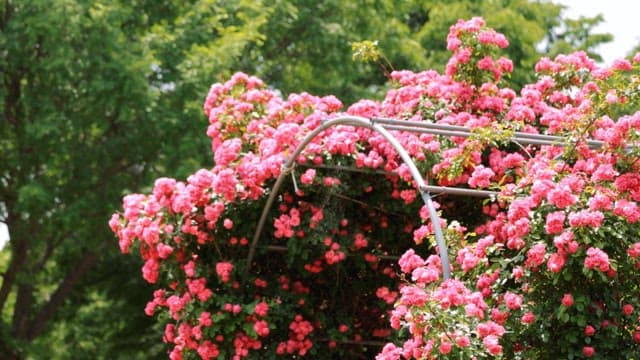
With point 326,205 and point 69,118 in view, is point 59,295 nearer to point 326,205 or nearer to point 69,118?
point 69,118

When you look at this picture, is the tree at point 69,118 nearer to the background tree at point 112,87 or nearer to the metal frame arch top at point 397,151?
the background tree at point 112,87

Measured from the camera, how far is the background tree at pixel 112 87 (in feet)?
36.2

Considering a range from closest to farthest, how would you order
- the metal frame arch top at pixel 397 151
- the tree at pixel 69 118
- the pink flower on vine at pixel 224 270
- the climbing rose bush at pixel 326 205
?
1. the metal frame arch top at pixel 397 151
2. the climbing rose bush at pixel 326 205
3. the pink flower on vine at pixel 224 270
4. the tree at pixel 69 118

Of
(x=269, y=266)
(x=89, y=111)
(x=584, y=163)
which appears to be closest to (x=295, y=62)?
(x=89, y=111)

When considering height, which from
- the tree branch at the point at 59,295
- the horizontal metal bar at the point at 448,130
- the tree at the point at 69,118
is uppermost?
the tree at the point at 69,118

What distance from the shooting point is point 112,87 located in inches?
428

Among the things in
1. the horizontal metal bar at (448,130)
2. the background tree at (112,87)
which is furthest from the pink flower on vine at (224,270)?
the background tree at (112,87)

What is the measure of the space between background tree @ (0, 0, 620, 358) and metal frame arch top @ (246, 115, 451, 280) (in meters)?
4.13

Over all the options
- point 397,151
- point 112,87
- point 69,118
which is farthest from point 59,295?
point 397,151

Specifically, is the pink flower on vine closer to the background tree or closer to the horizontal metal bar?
the horizontal metal bar

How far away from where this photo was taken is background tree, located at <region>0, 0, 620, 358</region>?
435 inches

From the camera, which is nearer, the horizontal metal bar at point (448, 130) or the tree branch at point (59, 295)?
the horizontal metal bar at point (448, 130)

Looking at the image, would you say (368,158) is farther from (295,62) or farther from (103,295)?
(103,295)

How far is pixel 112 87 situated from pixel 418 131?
5714 mm
